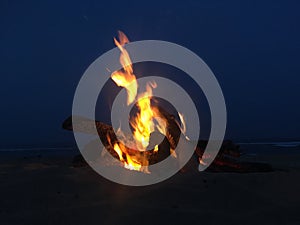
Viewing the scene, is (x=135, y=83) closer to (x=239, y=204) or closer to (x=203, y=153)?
(x=203, y=153)

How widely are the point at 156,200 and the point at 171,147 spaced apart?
2.36 m

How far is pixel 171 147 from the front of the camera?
25.0ft

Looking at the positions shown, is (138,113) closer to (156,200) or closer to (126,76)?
(126,76)

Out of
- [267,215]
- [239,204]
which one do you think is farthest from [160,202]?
[267,215]

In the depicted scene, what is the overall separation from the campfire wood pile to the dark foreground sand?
726mm

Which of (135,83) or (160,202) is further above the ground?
(135,83)

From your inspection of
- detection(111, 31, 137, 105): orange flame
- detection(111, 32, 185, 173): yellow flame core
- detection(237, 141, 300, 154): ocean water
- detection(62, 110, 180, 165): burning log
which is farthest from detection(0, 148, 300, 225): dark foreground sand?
detection(237, 141, 300, 154): ocean water

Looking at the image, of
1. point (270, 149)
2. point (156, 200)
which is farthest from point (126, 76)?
point (270, 149)

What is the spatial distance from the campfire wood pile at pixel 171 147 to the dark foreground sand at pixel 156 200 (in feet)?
2.38

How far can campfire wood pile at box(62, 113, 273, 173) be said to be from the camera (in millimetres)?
7555

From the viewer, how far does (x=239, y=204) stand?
16.9ft

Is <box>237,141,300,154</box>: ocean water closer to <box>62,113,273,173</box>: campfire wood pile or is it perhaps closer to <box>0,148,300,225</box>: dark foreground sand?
<box>62,113,273,173</box>: campfire wood pile

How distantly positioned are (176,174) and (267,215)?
9.28ft

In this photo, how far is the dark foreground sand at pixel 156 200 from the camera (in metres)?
4.55
